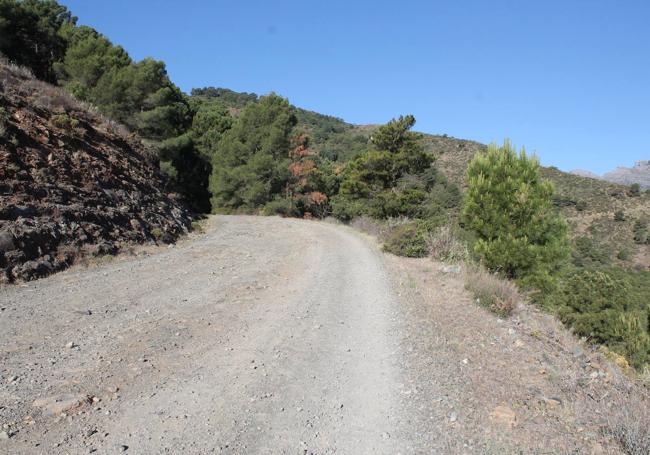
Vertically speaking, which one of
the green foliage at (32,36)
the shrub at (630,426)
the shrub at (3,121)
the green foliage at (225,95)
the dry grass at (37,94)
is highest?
the green foliage at (225,95)

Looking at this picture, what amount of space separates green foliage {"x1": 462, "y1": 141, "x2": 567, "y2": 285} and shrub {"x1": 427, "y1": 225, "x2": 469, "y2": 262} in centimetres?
65

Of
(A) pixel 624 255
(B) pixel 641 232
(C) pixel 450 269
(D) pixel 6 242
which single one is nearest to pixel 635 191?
(B) pixel 641 232

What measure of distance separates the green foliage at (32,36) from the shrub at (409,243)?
21848 millimetres

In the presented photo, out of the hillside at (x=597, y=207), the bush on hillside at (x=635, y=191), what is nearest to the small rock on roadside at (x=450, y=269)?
the hillside at (x=597, y=207)

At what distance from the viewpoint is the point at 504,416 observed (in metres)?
4.53

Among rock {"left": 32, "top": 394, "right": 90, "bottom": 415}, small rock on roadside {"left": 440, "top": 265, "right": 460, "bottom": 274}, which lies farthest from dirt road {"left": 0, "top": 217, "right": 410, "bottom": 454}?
small rock on roadside {"left": 440, "top": 265, "right": 460, "bottom": 274}

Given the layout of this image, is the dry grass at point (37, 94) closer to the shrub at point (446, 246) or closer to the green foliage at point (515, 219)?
the shrub at point (446, 246)

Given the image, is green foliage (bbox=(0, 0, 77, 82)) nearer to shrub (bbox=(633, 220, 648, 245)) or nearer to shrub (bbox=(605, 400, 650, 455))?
shrub (bbox=(605, 400, 650, 455))

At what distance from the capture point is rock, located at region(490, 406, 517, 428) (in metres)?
4.41

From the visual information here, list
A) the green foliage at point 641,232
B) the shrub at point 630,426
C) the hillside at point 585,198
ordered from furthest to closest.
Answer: the green foliage at point 641,232 < the hillside at point 585,198 < the shrub at point 630,426

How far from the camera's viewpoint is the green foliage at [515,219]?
14.6m

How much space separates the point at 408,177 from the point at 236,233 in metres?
14.4

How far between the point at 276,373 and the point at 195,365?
0.98 meters

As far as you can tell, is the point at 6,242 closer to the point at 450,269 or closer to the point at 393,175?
the point at 450,269
